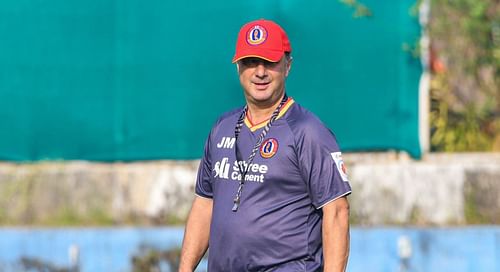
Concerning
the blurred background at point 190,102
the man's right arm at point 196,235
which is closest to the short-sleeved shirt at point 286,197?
the man's right arm at point 196,235

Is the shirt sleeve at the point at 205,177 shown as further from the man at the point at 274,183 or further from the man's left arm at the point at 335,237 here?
the man's left arm at the point at 335,237

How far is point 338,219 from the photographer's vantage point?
4992 millimetres

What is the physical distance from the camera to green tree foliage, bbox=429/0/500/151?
9.71 meters

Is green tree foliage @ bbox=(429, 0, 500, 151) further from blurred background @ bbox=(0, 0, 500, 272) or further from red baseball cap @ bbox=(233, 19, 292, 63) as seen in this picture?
red baseball cap @ bbox=(233, 19, 292, 63)

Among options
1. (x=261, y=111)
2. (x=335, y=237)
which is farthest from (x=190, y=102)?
(x=335, y=237)

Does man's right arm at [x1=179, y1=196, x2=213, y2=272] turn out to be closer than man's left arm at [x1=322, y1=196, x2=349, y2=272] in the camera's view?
No

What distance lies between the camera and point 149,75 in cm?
961

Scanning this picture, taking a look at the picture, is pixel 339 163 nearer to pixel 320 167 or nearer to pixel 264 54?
pixel 320 167

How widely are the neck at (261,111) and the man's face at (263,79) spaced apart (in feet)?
0.04

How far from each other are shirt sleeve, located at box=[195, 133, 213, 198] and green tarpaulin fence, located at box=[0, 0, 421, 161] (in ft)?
13.2

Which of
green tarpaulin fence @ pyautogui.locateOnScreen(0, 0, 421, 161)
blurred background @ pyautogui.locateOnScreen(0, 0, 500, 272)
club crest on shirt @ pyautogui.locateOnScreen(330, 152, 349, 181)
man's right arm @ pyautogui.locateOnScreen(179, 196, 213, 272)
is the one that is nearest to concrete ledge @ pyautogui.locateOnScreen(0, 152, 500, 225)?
blurred background @ pyautogui.locateOnScreen(0, 0, 500, 272)

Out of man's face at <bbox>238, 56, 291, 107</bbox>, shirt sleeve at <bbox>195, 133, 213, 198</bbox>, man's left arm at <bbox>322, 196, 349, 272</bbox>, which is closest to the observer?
man's left arm at <bbox>322, 196, 349, 272</bbox>

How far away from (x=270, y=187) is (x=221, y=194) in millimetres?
271

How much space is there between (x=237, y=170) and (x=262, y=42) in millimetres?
537
